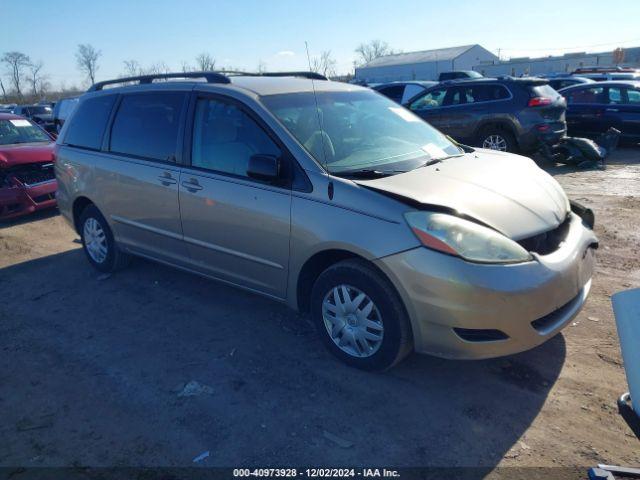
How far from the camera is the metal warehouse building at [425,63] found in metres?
62.2

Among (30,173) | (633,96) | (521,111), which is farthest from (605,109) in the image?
(30,173)

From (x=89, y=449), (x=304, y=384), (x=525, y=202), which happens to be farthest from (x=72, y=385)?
(x=525, y=202)

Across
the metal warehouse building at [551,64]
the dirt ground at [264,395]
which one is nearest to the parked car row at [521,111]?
the dirt ground at [264,395]

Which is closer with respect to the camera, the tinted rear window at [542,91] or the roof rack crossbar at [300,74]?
the roof rack crossbar at [300,74]

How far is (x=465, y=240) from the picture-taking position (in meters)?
2.80

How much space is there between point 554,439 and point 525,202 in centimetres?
146

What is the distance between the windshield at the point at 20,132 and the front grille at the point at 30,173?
913mm

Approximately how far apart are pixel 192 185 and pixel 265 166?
88cm

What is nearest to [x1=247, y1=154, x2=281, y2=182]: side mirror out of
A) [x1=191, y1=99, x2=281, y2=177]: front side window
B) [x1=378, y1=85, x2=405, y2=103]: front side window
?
[x1=191, y1=99, x2=281, y2=177]: front side window

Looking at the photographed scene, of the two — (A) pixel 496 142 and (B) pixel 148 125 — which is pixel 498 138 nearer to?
(A) pixel 496 142

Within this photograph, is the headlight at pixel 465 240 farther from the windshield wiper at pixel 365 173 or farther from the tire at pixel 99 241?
the tire at pixel 99 241

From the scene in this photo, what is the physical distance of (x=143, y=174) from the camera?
436 centimetres

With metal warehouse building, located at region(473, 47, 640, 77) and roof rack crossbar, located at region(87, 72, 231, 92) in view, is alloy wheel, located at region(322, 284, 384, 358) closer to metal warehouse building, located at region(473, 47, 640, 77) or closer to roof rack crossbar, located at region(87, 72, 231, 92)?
roof rack crossbar, located at region(87, 72, 231, 92)

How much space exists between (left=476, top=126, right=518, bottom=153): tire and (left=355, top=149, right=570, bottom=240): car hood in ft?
21.9
